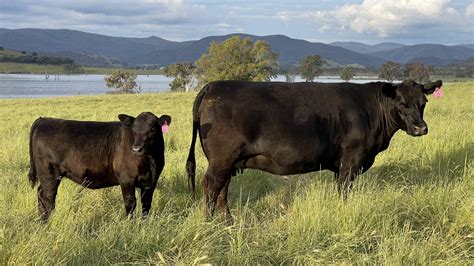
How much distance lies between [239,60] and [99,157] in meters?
79.7

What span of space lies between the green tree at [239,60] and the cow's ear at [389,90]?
7275 cm

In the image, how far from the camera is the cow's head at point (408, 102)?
665 cm

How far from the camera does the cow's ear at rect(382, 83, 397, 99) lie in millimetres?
6707

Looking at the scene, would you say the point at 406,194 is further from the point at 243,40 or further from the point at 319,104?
the point at 243,40

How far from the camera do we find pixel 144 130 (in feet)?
18.9

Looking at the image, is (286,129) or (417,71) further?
(417,71)

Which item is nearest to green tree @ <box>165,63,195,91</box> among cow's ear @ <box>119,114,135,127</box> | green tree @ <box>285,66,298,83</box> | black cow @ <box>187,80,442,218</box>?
green tree @ <box>285,66,298,83</box>

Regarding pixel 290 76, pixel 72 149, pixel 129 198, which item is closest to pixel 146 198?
pixel 129 198

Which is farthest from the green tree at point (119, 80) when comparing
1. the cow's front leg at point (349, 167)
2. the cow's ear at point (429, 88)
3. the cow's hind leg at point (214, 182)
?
the cow's front leg at point (349, 167)

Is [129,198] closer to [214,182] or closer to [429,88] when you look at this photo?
[214,182]

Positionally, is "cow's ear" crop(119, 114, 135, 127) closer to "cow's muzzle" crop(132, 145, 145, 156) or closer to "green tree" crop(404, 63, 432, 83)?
"cow's muzzle" crop(132, 145, 145, 156)

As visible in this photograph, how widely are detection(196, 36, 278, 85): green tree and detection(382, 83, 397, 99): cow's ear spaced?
72748 millimetres

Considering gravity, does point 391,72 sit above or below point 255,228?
below

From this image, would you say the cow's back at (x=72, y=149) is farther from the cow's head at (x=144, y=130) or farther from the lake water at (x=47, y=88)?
the lake water at (x=47, y=88)
